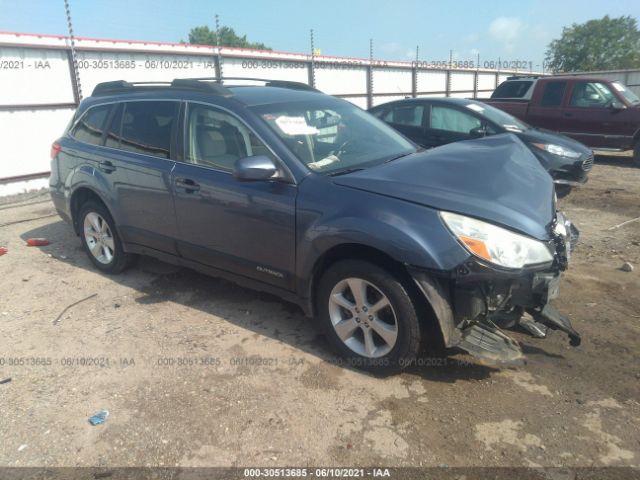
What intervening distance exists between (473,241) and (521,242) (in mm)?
291

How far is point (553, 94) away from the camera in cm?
1062

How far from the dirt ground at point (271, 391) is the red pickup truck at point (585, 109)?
22.8 ft

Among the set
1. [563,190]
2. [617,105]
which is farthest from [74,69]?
[617,105]

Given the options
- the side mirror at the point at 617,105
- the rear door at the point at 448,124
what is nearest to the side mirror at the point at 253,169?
the rear door at the point at 448,124

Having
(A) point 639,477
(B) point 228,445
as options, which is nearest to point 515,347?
(A) point 639,477

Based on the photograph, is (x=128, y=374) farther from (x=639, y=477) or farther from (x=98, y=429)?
(x=639, y=477)

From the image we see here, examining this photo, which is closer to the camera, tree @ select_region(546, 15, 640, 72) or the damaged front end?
the damaged front end

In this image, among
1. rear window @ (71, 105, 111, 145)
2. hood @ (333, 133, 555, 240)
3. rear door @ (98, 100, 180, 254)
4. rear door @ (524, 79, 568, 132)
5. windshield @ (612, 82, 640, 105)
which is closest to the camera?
hood @ (333, 133, 555, 240)

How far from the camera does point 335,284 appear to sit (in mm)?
3162

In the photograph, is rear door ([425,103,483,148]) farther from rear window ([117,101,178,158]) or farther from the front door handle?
the front door handle

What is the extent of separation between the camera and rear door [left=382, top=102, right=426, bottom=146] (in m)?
7.86

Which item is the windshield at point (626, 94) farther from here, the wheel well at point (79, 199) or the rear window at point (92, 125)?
the wheel well at point (79, 199)

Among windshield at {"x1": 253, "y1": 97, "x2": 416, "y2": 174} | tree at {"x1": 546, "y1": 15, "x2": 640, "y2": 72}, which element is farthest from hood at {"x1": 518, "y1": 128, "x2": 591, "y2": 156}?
tree at {"x1": 546, "y1": 15, "x2": 640, "y2": 72}

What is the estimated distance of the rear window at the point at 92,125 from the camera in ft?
15.5
